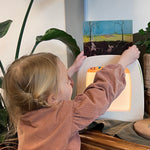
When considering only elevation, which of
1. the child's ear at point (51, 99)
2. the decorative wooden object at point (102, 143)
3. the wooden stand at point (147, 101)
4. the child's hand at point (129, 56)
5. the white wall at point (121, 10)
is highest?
the white wall at point (121, 10)

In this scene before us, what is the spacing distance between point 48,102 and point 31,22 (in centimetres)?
67

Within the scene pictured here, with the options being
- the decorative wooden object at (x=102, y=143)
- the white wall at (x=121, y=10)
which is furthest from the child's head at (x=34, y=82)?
the white wall at (x=121, y=10)

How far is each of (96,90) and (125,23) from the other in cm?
36

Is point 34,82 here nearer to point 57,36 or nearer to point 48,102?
point 48,102

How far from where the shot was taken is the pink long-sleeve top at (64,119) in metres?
0.67

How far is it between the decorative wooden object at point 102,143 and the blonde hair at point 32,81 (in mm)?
233

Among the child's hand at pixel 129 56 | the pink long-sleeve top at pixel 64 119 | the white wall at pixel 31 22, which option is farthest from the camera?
the white wall at pixel 31 22

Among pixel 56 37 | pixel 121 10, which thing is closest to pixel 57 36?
pixel 56 37

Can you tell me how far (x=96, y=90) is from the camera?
726 mm

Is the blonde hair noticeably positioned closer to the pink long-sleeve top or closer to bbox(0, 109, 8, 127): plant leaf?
the pink long-sleeve top

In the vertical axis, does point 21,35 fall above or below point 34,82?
above

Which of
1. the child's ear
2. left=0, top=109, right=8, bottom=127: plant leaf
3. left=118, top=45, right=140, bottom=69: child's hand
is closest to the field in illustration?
left=118, top=45, right=140, bottom=69: child's hand

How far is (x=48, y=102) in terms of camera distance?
688 mm

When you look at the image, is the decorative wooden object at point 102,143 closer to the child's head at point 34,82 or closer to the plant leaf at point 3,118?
the child's head at point 34,82
